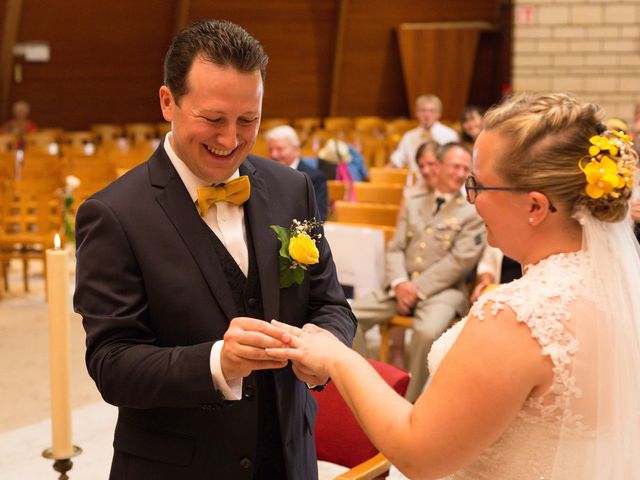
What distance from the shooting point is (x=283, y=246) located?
198 centimetres

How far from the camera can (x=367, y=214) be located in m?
6.57

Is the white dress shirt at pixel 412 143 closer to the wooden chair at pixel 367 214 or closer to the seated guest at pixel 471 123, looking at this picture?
the seated guest at pixel 471 123

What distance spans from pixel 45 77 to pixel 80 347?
9.21 meters

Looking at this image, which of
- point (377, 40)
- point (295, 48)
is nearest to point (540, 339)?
point (295, 48)

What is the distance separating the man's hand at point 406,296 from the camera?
5.57 meters

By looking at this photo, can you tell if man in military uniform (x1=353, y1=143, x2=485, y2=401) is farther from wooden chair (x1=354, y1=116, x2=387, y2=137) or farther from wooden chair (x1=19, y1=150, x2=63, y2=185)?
wooden chair (x1=354, y1=116, x2=387, y2=137)

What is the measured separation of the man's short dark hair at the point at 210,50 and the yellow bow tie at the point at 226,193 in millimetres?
201

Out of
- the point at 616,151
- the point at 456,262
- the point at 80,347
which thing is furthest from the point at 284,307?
the point at 80,347

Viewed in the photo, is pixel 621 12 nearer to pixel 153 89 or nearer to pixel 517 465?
pixel 153 89

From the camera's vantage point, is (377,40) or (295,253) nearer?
(295,253)

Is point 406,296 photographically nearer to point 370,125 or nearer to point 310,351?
point 310,351

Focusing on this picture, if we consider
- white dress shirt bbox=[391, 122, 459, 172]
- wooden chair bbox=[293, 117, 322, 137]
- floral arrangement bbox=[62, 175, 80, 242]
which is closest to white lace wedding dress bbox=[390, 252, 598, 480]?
floral arrangement bbox=[62, 175, 80, 242]

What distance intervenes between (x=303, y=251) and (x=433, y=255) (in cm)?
378

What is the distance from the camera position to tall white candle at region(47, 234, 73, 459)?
2375 millimetres
